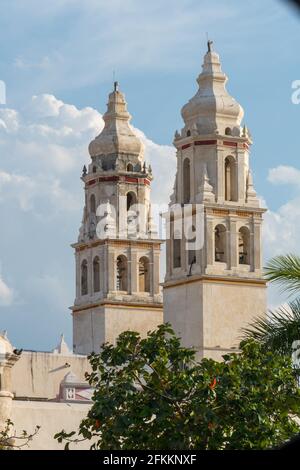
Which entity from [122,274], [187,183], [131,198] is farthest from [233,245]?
[131,198]

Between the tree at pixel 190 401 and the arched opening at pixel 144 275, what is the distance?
45.4 m

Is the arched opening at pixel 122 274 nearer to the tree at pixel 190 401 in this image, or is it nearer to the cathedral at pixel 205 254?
the cathedral at pixel 205 254

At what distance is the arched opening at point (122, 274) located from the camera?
71.2 meters

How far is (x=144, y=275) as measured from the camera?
7250 centimetres

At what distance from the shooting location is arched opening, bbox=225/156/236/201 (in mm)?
63391

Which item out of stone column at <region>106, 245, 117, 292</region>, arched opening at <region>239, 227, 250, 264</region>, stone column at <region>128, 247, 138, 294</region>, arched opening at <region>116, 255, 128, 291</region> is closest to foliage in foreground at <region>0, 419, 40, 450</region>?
arched opening at <region>239, 227, 250, 264</region>

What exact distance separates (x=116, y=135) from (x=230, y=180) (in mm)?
10786

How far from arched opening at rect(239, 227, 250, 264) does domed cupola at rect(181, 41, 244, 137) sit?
3784mm

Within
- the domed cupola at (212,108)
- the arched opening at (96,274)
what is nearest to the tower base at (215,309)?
the domed cupola at (212,108)

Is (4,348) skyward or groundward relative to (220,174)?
groundward

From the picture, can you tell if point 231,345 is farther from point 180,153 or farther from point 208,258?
point 180,153

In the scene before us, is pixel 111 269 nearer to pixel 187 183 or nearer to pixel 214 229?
pixel 187 183

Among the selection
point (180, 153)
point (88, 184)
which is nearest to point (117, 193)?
point (88, 184)

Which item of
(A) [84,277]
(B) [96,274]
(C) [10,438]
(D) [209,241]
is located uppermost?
(D) [209,241]
